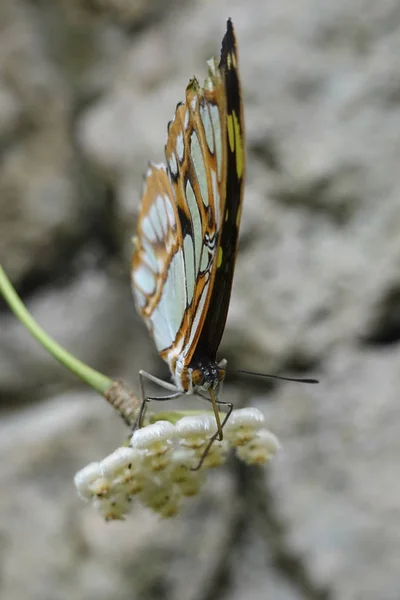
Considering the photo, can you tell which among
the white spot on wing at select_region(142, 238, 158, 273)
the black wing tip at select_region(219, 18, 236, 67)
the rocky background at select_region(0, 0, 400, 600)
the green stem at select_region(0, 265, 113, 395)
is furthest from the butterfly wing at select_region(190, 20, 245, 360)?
the rocky background at select_region(0, 0, 400, 600)

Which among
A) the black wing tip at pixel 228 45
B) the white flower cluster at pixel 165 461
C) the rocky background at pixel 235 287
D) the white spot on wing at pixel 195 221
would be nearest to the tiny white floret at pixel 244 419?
the white flower cluster at pixel 165 461

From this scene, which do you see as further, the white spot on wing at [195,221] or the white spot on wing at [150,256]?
the white spot on wing at [150,256]

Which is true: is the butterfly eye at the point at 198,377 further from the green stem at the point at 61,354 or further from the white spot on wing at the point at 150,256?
the white spot on wing at the point at 150,256

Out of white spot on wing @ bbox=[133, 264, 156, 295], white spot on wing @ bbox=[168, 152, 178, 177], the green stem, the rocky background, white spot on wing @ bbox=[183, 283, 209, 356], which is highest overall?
the rocky background

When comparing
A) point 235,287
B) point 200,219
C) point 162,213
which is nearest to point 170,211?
point 162,213

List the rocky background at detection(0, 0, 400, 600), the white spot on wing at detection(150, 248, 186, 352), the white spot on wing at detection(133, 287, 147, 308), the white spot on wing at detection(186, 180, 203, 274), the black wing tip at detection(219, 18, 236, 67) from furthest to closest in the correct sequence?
the rocky background at detection(0, 0, 400, 600) < the white spot on wing at detection(133, 287, 147, 308) < the white spot on wing at detection(150, 248, 186, 352) < the white spot on wing at detection(186, 180, 203, 274) < the black wing tip at detection(219, 18, 236, 67)

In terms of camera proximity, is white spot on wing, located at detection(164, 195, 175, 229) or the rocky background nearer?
white spot on wing, located at detection(164, 195, 175, 229)

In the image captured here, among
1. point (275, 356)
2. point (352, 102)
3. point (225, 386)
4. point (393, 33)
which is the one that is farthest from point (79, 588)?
point (393, 33)

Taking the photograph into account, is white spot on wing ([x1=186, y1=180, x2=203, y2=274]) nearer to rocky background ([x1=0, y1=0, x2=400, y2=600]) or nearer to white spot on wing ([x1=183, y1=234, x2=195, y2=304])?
white spot on wing ([x1=183, y1=234, x2=195, y2=304])
